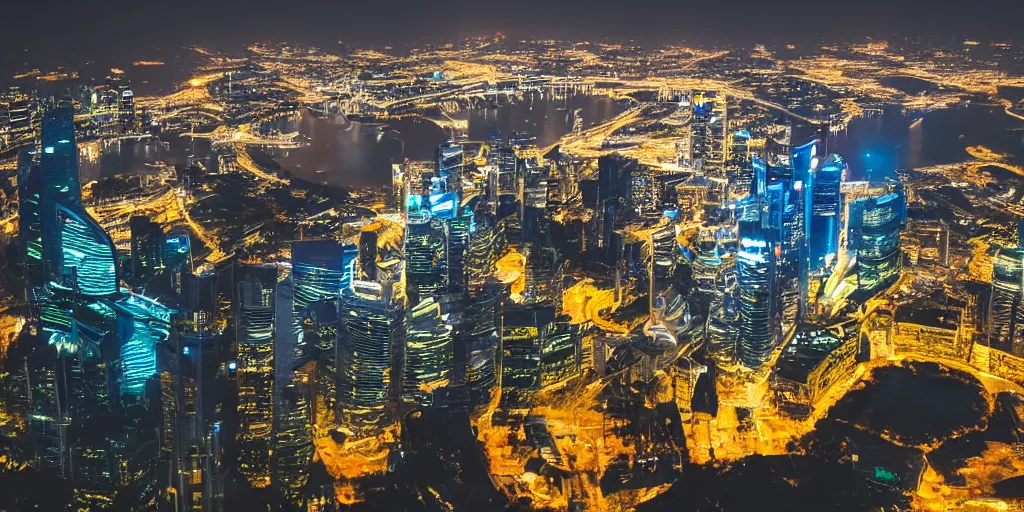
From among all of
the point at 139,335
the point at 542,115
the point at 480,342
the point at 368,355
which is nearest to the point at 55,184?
the point at 139,335

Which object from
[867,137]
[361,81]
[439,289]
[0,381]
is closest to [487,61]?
[361,81]

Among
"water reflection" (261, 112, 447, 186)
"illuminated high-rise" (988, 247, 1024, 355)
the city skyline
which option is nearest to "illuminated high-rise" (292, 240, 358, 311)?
the city skyline

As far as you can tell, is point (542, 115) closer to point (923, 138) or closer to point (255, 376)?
point (923, 138)

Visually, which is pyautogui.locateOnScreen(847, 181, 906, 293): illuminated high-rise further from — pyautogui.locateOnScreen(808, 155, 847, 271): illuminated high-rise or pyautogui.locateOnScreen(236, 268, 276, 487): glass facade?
pyautogui.locateOnScreen(236, 268, 276, 487): glass facade

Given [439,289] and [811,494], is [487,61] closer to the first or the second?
[439,289]

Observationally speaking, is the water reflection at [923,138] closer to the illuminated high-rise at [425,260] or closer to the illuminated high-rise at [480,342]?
the illuminated high-rise at [425,260]

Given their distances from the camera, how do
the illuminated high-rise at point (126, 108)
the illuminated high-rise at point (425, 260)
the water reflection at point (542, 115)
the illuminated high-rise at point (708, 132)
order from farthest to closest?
the water reflection at point (542, 115)
the illuminated high-rise at point (708, 132)
the illuminated high-rise at point (126, 108)
the illuminated high-rise at point (425, 260)

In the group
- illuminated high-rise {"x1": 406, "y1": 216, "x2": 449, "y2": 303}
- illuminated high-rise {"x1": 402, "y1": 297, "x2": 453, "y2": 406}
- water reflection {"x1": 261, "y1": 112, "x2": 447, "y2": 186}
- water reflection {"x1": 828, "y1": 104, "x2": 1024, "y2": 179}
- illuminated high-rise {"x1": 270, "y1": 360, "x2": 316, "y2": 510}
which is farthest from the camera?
water reflection {"x1": 828, "y1": 104, "x2": 1024, "y2": 179}

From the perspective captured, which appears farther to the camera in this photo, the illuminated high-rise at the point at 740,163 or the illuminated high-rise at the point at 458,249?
the illuminated high-rise at the point at 740,163

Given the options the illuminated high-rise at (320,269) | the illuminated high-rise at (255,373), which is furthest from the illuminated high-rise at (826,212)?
the illuminated high-rise at (255,373)
